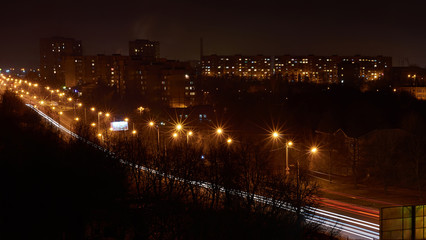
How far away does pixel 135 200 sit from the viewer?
11148 mm

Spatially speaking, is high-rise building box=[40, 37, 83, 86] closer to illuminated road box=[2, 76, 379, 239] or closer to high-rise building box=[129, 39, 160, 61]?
high-rise building box=[129, 39, 160, 61]

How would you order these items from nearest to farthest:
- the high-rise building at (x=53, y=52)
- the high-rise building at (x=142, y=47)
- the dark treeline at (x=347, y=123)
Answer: the dark treeline at (x=347, y=123)
the high-rise building at (x=53, y=52)
the high-rise building at (x=142, y=47)

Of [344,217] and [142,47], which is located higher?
[142,47]

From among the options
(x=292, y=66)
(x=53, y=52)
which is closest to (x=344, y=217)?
(x=292, y=66)

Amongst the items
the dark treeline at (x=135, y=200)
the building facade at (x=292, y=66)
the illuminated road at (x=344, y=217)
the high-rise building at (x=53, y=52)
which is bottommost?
the illuminated road at (x=344, y=217)

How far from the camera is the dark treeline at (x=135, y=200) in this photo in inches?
313

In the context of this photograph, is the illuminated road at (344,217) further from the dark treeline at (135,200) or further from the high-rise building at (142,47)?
the high-rise building at (142,47)

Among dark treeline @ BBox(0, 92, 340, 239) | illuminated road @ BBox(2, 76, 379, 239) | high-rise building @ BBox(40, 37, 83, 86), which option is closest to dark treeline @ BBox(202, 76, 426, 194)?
illuminated road @ BBox(2, 76, 379, 239)

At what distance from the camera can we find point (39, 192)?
36.2ft

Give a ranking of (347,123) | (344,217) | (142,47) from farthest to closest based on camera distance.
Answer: (142,47) → (347,123) → (344,217)

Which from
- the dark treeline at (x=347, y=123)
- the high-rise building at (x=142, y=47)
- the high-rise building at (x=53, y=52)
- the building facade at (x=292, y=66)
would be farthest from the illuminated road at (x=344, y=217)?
the high-rise building at (x=53, y=52)

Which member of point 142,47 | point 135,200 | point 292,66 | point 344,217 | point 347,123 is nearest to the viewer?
point 344,217

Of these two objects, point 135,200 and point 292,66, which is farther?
point 292,66

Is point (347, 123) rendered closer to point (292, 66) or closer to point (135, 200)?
point (135, 200)
